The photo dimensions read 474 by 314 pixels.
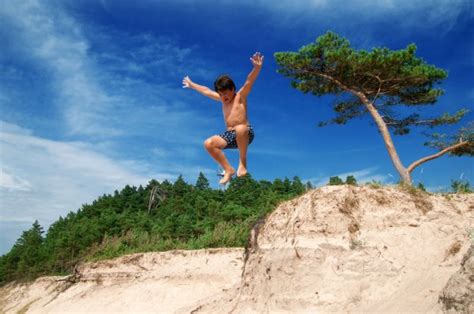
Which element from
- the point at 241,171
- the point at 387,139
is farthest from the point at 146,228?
the point at 241,171

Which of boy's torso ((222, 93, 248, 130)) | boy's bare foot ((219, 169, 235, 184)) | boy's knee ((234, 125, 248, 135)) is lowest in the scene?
boy's bare foot ((219, 169, 235, 184))

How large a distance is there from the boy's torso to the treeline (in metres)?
6.96

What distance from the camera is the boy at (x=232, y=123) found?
780 cm

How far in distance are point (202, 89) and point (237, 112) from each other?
1.18 meters

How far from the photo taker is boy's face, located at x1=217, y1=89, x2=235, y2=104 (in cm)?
789

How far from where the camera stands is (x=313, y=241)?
31.5ft

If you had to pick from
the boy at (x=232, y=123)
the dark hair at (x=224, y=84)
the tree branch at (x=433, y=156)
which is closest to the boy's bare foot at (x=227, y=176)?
the boy at (x=232, y=123)

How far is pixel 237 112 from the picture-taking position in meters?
7.85

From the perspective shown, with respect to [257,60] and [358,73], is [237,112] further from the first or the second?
[358,73]

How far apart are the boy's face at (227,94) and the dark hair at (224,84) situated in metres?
0.04

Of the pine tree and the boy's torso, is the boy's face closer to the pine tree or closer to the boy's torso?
the boy's torso

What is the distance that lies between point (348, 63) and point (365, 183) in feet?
34.7

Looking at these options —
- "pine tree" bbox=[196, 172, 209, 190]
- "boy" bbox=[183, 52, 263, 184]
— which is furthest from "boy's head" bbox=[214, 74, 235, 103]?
"pine tree" bbox=[196, 172, 209, 190]

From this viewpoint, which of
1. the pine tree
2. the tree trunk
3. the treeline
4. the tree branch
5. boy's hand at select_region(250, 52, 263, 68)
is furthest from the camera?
the pine tree
